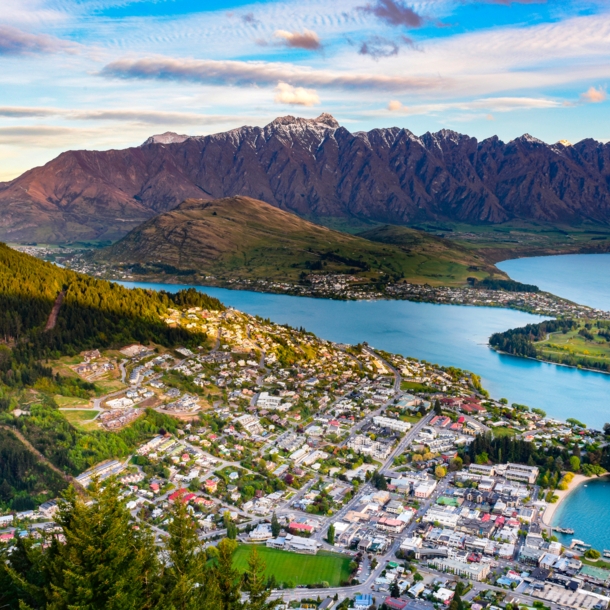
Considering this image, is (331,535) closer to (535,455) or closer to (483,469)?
(483,469)

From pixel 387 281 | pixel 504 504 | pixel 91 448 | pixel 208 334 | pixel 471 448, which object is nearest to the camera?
pixel 504 504

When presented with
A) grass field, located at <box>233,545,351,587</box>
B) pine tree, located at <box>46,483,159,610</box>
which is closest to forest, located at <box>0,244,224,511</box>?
grass field, located at <box>233,545,351,587</box>

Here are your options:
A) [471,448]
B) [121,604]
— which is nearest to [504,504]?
[471,448]

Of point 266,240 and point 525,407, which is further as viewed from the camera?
point 266,240

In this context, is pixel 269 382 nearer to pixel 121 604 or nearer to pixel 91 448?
pixel 91 448

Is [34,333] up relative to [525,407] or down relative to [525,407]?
up

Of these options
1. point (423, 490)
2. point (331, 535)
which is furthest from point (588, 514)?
point (331, 535)

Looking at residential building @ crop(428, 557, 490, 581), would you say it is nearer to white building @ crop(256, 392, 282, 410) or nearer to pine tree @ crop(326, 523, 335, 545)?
pine tree @ crop(326, 523, 335, 545)
